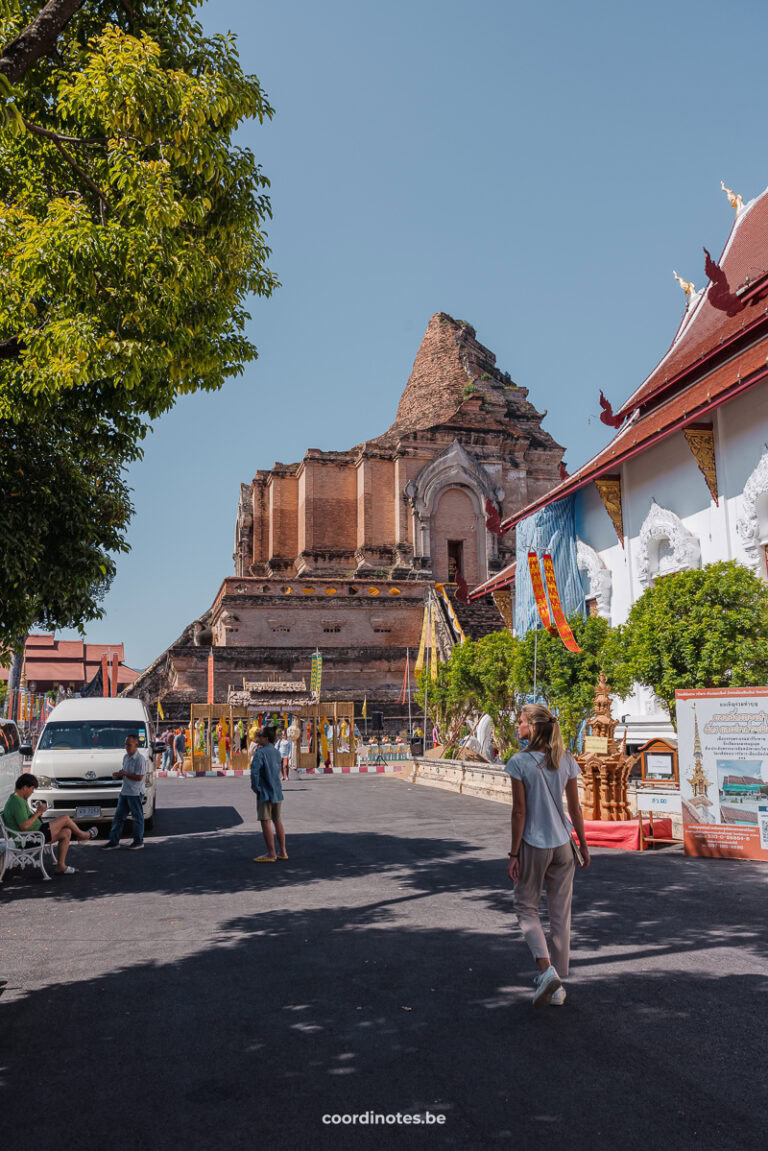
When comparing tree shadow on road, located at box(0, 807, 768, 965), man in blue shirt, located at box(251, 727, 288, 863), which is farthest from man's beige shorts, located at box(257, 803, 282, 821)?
tree shadow on road, located at box(0, 807, 768, 965)

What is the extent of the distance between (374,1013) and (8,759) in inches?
308

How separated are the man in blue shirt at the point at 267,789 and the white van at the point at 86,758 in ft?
9.69

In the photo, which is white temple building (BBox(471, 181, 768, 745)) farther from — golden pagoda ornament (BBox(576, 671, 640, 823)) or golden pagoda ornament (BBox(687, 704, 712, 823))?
golden pagoda ornament (BBox(687, 704, 712, 823))

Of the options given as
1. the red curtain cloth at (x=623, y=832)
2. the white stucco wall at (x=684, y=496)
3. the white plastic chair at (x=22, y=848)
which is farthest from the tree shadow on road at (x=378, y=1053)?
the white stucco wall at (x=684, y=496)

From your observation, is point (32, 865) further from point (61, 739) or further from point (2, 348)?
point (2, 348)

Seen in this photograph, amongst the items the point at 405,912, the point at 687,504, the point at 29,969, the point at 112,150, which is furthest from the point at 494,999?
the point at 687,504

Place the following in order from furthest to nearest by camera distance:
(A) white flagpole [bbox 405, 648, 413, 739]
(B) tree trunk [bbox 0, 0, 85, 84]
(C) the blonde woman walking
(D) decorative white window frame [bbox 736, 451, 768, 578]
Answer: (A) white flagpole [bbox 405, 648, 413, 739], (D) decorative white window frame [bbox 736, 451, 768, 578], (B) tree trunk [bbox 0, 0, 85, 84], (C) the blonde woman walking

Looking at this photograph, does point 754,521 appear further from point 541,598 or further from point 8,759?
point 8,759

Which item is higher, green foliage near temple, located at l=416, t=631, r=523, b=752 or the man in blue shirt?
green foliage near temple, located at l=416, t=631, r=523, b=752

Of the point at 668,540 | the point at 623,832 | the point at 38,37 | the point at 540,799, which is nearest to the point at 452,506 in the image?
the point at 668,540

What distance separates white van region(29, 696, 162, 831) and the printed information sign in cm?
704

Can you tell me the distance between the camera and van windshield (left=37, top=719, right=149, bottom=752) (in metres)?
13.1

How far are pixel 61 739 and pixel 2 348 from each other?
782cm

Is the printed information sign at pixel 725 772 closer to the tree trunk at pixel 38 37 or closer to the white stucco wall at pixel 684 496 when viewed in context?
the white stucco wall at pixel 684 496
